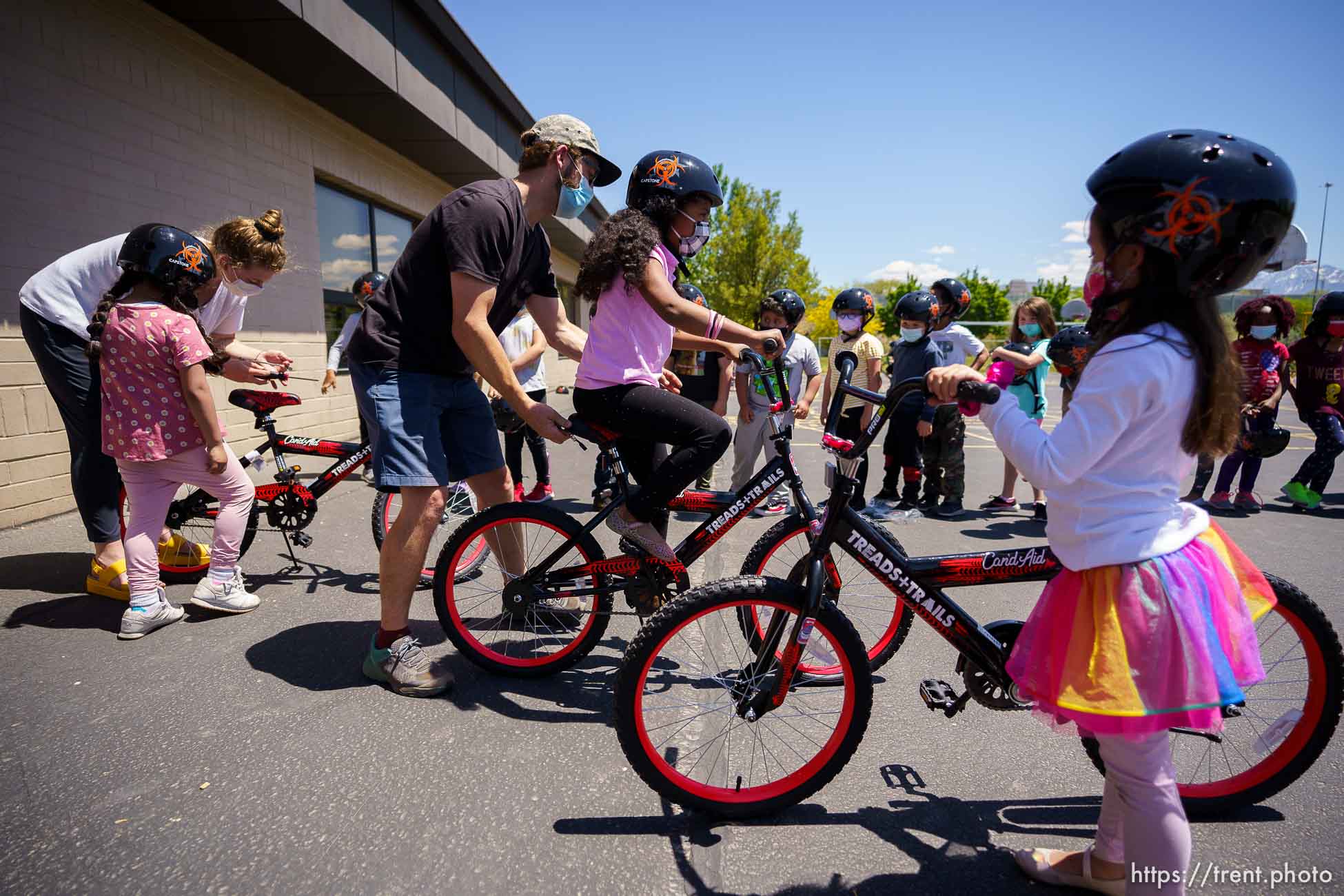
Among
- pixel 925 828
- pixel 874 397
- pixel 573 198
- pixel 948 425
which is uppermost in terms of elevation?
pixel 573 198

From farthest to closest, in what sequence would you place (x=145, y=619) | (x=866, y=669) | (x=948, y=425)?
(x=948, y=425)
(x=145, y=619)
(x=866, y=669)

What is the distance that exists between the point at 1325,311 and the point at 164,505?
9.52m

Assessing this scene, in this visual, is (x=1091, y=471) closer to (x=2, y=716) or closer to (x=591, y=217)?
(x=2, y=716)

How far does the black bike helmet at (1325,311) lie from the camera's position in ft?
21.5

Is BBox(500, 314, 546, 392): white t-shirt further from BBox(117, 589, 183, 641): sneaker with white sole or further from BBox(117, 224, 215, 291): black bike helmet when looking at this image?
BBox(117, 589, 183, 641): sneaker with white sole

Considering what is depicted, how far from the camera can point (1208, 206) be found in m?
1.59

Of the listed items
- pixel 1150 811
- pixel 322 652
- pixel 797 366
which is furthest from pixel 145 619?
pixel 797 366

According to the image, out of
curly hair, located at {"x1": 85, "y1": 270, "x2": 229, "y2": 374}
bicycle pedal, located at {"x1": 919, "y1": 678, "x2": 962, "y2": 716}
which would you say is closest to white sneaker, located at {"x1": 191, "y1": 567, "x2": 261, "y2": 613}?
curly hair, located at {"x1": 85, "y1": 270, "x2": 229, "y2": 374}

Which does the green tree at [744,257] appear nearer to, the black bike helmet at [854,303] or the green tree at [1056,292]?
the black bike helmet at [854,303]

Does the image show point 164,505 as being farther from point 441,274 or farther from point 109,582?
point 441,274

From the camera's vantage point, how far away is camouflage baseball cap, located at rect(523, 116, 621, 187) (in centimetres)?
299

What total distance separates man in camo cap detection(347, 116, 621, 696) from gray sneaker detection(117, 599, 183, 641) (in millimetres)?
1156

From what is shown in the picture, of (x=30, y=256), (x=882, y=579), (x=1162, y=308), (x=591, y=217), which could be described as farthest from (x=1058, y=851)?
(x=591, y=217)

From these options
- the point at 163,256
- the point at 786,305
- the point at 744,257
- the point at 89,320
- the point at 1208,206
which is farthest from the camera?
the point at 744,257
